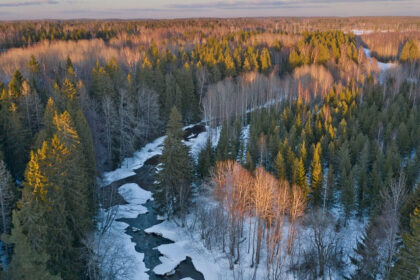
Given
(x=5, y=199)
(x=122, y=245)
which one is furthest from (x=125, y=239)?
(x=5, y=199)

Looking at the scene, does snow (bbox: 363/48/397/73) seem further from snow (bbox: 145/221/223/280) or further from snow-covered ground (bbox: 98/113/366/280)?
snow (bbox: 145/221/223/280)

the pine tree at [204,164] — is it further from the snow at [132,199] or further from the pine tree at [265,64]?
the pine tree at [265,64]

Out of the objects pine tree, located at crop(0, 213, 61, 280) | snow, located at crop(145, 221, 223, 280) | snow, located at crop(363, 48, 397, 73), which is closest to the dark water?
snow, located at crop(145, 221, 223, 280)

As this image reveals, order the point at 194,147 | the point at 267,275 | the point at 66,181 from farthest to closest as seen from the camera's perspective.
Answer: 1. the point at 194,147
2. the point at 267,275
3. the point at 66,181

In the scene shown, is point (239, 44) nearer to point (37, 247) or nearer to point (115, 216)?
point (115, 216)

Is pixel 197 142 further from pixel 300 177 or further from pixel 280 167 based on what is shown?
pixel 300 177

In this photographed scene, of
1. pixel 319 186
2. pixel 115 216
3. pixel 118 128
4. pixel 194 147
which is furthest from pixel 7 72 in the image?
pixel 319 186

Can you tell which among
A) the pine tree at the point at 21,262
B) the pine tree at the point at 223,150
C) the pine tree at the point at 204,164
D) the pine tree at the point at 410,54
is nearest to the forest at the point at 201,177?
the pine tree at the point at 21,262
